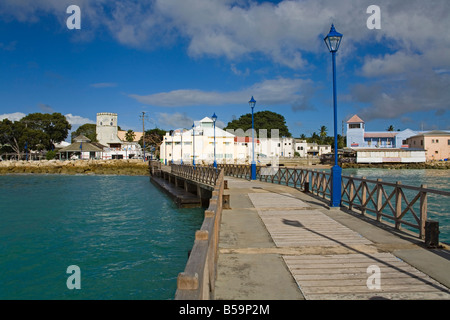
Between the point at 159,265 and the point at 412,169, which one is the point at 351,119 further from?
the point at 159,265

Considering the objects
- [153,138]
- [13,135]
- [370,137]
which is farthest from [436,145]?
[13,135]

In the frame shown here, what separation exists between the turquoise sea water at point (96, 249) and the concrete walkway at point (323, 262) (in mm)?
3285

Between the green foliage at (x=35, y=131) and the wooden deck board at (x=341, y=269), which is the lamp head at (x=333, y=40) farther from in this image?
the green foliage at (x=35, y=131)

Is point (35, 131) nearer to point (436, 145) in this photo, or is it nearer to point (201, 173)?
point (201, 173)

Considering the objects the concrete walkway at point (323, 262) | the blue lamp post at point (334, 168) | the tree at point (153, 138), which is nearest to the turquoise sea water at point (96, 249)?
the concrete walkway at point (323, 262)

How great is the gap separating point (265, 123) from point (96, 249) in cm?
12064

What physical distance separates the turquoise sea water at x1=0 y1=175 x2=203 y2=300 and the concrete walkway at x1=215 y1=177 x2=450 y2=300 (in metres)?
3.29

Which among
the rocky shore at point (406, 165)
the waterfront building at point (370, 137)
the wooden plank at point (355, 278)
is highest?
the waterfront building at point (370, 137)

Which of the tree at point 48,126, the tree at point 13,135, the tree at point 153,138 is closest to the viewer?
the tree at point 13,135

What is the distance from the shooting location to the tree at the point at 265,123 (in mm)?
129988

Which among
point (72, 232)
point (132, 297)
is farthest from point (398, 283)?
point (72, 232)

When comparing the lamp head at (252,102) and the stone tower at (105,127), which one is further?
the stone tower at (105,127)

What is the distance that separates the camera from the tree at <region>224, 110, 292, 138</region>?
12999 cm

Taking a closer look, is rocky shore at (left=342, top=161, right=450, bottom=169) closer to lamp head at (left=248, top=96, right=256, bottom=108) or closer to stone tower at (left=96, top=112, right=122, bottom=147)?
lamp head at (left=248, top=96, right=256, bottom=108)
